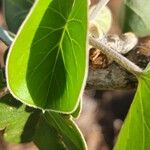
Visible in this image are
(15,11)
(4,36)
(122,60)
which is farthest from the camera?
(15,11)

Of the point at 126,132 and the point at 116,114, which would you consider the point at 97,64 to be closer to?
the point at 126,132

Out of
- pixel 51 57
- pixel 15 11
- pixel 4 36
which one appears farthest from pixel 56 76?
pixel 15 11

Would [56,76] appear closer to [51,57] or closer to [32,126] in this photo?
[51,57]

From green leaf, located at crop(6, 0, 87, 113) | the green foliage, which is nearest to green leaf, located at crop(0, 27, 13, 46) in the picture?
the green foliage

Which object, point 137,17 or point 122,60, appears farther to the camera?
point 137,17

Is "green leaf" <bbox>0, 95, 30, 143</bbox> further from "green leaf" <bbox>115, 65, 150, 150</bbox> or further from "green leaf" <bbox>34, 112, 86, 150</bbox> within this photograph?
"green leaf" <bbox>115, 65, 150, 150</bbox>

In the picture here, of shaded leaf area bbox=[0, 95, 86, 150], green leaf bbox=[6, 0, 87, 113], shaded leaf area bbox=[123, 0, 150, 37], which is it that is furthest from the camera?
shaded leaf area bbox=[123, 0, 150, 37]
